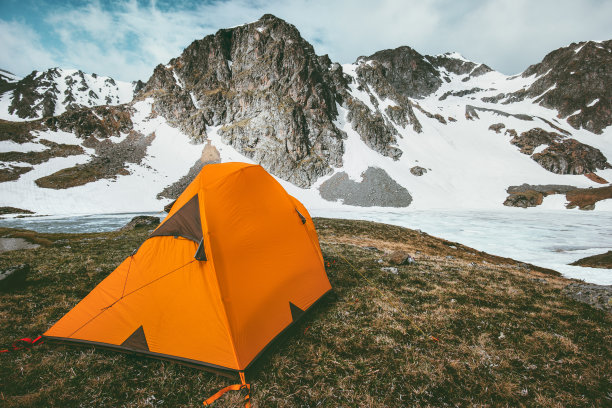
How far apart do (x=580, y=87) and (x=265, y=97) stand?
163m

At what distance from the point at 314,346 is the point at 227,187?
4156 millimetres

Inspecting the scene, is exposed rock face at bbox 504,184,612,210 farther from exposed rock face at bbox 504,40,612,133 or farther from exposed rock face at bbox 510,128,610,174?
exposed rock face at bbox 504,40,612,133

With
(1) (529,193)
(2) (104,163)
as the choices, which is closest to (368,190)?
(1) (529,193)

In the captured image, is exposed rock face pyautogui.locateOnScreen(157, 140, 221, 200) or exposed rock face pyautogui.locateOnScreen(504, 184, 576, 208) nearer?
exposed rock face pyautogui.locateOnScreen(157, 140, 221, 200)

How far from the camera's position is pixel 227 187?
Answer: 5777 millimetres

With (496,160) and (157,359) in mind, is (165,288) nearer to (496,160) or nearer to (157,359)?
(157,359)

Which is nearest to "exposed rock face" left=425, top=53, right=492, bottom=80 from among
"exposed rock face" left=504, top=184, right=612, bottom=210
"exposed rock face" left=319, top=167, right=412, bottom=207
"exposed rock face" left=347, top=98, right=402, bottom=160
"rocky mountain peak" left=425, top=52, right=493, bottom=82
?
"rocky mountain peak" left=425, top=52, right=493, bottom=82

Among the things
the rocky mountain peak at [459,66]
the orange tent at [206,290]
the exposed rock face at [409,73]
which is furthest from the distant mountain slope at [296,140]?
the rocky mountain peak at [459,66]

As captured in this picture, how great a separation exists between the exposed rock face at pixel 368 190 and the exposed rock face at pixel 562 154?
231 feet

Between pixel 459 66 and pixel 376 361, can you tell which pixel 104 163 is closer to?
pixel 376 361

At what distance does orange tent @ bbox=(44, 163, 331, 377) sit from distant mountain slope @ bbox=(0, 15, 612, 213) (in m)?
62.9

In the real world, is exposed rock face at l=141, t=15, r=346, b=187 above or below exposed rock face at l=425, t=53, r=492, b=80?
below

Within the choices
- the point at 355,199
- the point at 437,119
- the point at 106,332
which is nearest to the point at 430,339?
the point at 106,332

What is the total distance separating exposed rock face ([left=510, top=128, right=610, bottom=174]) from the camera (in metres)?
89.2
